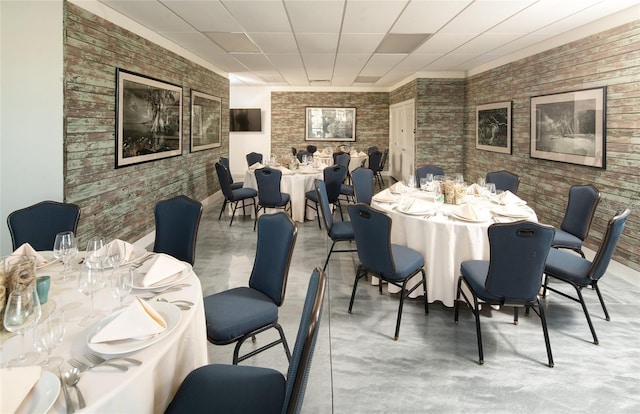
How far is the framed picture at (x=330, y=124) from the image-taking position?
509 inches

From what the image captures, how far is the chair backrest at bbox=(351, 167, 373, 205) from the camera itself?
199 inches

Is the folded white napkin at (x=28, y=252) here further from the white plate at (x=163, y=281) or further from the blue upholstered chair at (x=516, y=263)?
the blue upholstered chair at (x=516, y=263)

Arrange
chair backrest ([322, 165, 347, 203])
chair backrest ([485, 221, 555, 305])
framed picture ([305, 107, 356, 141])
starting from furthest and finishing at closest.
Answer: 1. framed picture ([305, 107, 356, 141])
2. chair backrest ([322, 165, 347, 203])
3. chair backrest ([485, 221, 555, 305])

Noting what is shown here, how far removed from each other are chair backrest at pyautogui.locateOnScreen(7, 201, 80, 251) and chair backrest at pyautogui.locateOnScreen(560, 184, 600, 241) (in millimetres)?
4302

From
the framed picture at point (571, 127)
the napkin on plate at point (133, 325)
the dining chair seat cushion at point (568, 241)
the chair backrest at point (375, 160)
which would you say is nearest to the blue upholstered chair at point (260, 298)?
the napkin on plate at point (133, 325)

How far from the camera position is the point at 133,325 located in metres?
1.35

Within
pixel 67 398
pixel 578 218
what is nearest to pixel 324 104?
pixel 578 218

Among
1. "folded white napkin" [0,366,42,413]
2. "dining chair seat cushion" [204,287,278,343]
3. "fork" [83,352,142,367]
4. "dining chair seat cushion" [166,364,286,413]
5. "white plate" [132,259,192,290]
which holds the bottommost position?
"dining chair seat cushion" [166,364,286,413]

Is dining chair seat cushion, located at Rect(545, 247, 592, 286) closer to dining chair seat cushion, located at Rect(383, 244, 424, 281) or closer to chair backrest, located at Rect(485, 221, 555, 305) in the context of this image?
chair backrest, located at Rect(485, 221, 555, 305)

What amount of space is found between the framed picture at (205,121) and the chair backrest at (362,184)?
11.1ft

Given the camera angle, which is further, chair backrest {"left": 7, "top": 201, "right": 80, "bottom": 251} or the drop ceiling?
the drop ceiling

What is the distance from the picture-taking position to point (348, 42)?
593 cm

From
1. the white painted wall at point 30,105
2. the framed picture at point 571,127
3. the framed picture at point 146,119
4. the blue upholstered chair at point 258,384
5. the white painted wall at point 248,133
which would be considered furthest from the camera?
the white painted wall at point 248,133

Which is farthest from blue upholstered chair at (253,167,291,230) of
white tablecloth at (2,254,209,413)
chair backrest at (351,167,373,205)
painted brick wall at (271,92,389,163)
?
painted brick wall at (271,92,389,163)
